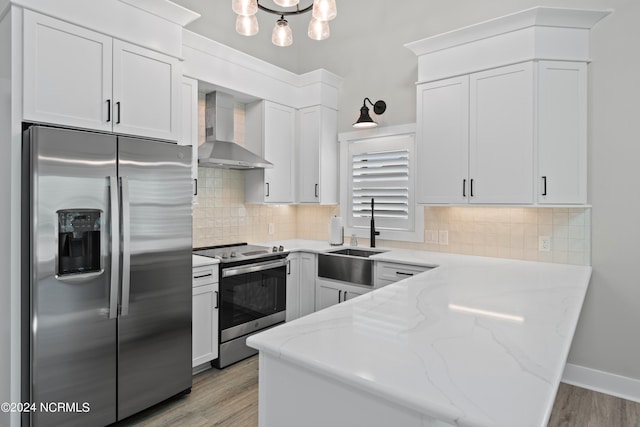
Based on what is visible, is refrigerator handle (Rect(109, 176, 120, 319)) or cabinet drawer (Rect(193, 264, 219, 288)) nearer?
refrigerator handle (Rect(109, 176, 120, 319))

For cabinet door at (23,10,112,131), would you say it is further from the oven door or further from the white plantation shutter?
the white plantation shutter

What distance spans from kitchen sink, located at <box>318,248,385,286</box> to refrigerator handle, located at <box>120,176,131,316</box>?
1.79 metres

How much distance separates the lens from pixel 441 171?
10.2 feet

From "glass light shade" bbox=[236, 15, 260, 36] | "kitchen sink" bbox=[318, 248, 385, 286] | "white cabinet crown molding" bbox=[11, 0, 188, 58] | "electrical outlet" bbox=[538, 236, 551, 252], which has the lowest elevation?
"kitchen sink" bbox=[318, 248, 385, 286]

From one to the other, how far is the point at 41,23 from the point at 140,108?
0.65m

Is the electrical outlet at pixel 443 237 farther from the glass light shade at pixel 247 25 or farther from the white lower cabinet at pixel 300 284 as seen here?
the glass light shade at pixel 247 25

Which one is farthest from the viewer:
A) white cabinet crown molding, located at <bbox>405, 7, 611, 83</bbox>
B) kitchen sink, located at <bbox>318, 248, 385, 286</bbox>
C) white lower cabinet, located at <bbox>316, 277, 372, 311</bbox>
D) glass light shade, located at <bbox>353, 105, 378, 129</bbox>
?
glass light shade, located at <bbox>353, 105, 378, 129</bbox>

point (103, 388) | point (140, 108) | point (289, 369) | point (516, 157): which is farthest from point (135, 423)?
point (516, 157)

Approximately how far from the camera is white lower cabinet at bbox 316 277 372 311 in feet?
11.1

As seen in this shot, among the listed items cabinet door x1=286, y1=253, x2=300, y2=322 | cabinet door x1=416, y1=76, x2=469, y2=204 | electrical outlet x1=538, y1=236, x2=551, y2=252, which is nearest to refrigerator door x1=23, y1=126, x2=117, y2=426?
cabinet door x1=286, y1=253, x2=300, y2=322

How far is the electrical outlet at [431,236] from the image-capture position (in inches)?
139

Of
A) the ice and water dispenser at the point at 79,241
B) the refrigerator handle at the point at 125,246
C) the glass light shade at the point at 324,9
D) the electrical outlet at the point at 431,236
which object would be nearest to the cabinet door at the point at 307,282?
the electrical outlet at the point at 431,236

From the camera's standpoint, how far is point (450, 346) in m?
1.18

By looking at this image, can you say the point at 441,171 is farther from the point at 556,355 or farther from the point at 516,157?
the point at 556,355
